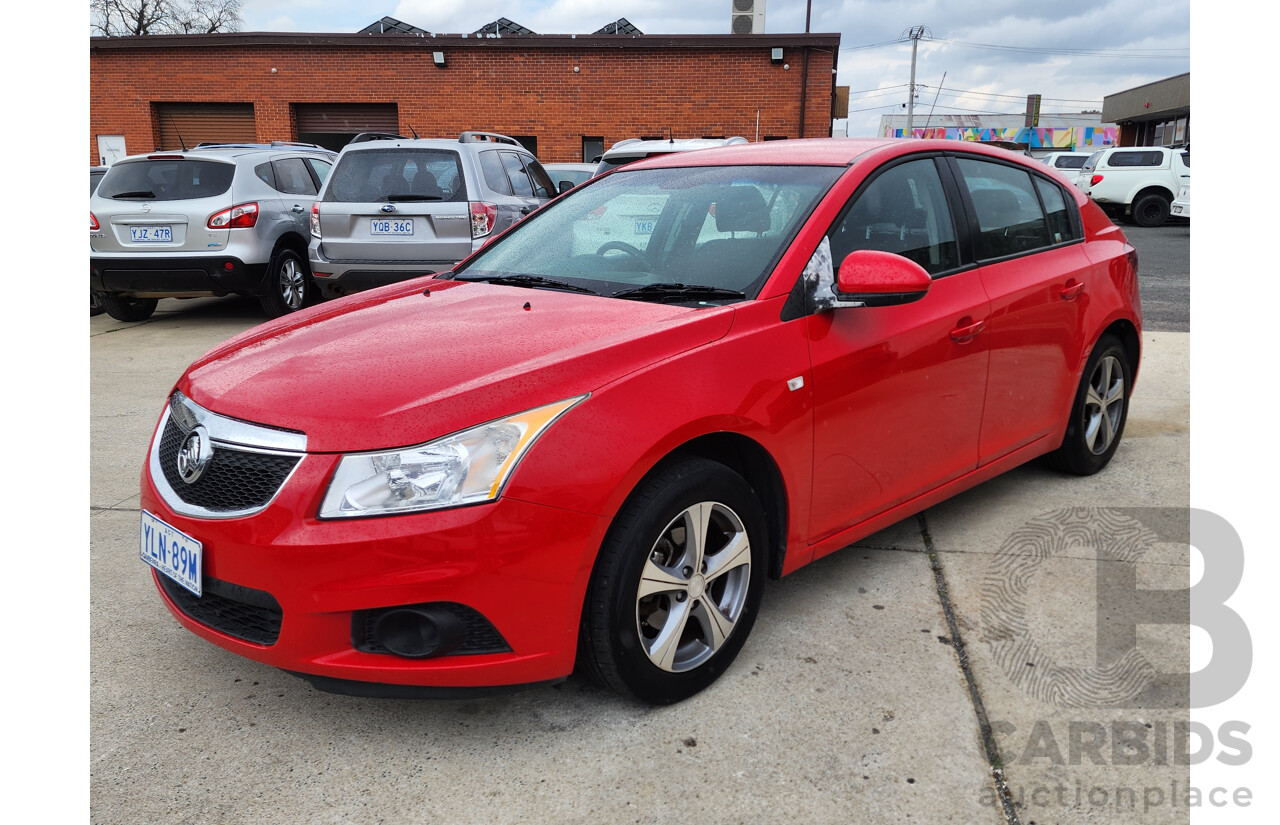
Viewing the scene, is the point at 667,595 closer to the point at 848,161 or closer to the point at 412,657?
the point at 412,657

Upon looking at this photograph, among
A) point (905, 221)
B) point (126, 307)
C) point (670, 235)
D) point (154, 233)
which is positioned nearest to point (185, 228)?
point (154, 233)

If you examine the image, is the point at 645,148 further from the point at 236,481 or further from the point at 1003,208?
the point at 236,481

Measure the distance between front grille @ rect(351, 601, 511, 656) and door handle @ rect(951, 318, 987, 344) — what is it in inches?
77.5

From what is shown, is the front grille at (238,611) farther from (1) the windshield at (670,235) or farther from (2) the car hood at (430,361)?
(1) the windshield at (670,235)

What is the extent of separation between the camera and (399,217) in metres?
8.20

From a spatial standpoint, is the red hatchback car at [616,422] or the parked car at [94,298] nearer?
the red hatchback car at [616,422]

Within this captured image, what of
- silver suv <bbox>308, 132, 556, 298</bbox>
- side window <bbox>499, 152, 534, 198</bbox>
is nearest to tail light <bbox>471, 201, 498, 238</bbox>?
silver suv <bbox>308, 132, 556, 298</bbox>

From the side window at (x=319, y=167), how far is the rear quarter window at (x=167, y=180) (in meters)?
1.53

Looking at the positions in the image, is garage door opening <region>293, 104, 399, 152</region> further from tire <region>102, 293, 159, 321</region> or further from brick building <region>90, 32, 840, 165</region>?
tire <region>102, 293, 159, 321</region>

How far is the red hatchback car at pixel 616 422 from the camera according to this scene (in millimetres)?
2232

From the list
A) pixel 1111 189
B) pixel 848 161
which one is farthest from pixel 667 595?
pixel 1111 189

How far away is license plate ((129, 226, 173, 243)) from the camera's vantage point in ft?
28.4

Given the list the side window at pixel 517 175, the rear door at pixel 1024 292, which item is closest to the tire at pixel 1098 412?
the rear door at pixel 1024 292

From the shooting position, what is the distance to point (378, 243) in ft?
27.0
